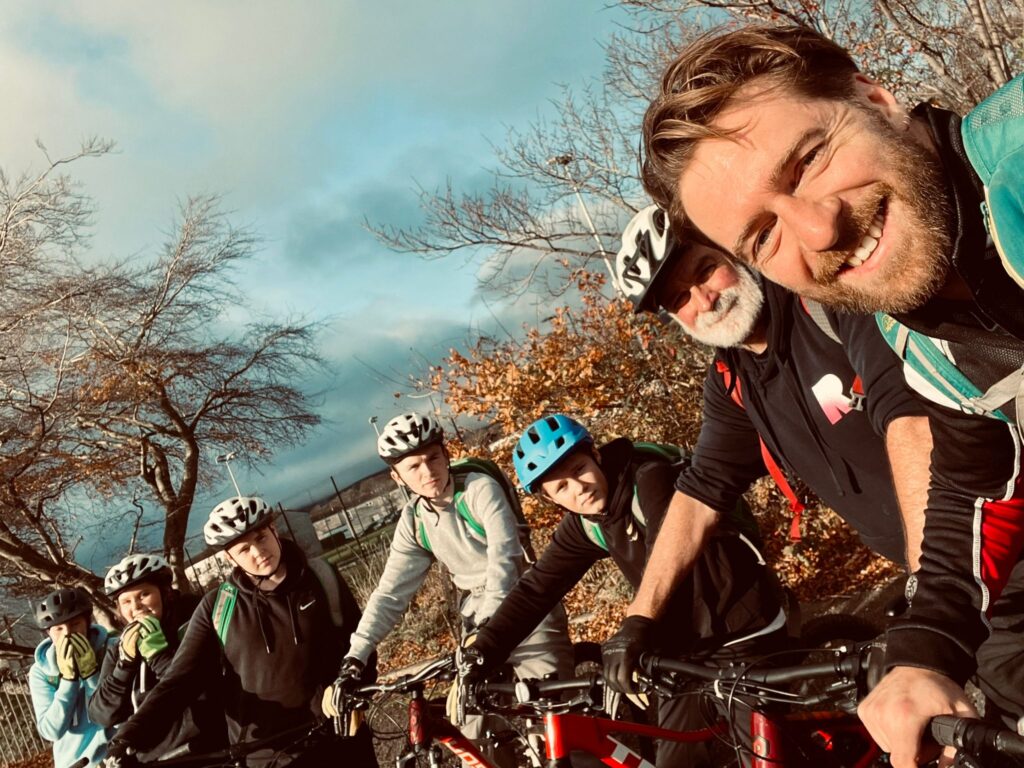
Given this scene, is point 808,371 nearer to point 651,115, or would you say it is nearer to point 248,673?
point 651,115

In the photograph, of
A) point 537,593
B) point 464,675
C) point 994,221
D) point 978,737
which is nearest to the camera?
point 994,221

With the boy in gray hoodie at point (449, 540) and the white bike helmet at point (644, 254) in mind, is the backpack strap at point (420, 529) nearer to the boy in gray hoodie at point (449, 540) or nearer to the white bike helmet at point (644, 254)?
the boy in gray hoodie at point (449, 540)

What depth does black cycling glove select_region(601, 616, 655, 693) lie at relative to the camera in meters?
3.20

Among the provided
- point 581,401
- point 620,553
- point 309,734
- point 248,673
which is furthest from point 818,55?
point 581,401

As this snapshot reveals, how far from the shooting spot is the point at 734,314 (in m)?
3.14

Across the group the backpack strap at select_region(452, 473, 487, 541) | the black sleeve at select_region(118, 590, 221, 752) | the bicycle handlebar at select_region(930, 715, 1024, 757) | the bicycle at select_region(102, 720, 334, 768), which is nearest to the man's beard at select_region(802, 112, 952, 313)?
the bicycle handlebar at select_region(930, 715, 1024, 757)

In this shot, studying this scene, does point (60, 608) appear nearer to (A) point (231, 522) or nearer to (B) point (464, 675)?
(A) point (231, 522)

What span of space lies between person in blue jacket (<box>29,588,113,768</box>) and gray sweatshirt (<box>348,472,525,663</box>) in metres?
2.49

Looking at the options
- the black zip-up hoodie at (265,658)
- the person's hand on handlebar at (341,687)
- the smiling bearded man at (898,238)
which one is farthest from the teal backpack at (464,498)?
the smiling bearded man at (898,238)

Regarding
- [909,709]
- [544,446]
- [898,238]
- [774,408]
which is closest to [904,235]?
[898,238]

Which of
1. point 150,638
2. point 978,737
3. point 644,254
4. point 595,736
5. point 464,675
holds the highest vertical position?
point 644,254

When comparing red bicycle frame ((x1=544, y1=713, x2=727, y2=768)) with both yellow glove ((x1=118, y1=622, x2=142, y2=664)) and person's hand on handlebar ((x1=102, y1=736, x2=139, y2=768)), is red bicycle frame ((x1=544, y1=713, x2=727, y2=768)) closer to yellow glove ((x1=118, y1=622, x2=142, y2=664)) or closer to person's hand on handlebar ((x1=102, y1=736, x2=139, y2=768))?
person's hand on handlebar ((x1=102, y1=736, x2=139, y2=768))

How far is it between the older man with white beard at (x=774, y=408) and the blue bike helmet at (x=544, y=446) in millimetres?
838

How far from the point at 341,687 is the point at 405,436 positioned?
1.63 m
